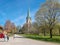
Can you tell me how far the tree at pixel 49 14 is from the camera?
47.4 metres

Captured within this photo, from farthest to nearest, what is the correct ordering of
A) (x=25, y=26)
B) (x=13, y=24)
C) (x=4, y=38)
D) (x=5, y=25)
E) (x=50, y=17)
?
(x=25, y=26) → (x=13, y=24) → (x=5, y=25) → (x=50, y=17) → (x=4, y=38)

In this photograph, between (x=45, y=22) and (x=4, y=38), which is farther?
(x=45, y=22)

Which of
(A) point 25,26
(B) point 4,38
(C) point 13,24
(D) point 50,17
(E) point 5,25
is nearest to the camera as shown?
(B) point 4,38

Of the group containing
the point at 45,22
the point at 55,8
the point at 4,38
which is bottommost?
the point at 4,38

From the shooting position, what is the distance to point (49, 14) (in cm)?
4728

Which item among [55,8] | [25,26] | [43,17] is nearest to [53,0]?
[55,8]

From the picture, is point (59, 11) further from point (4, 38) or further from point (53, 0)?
point (4, 38)

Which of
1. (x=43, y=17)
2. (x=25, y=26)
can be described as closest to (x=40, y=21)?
(x=43, y=17)

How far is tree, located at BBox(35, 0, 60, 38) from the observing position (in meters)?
47.4

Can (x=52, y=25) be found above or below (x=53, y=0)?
below

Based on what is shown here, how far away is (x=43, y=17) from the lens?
157 ft

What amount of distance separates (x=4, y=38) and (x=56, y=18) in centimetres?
1733

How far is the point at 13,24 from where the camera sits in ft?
383

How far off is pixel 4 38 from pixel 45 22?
15371 mm
